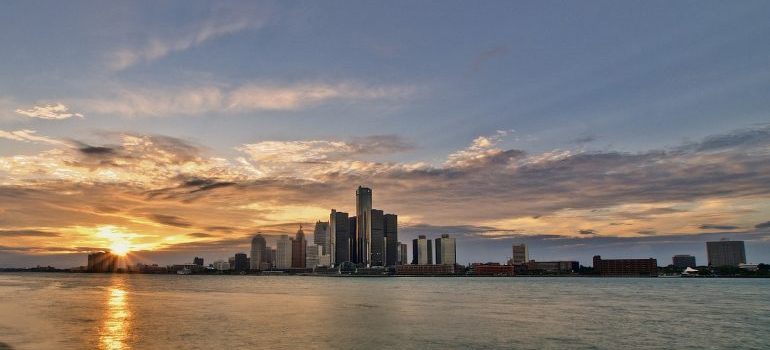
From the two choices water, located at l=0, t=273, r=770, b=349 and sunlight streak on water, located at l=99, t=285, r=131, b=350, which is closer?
sunlight streak on water, located at l=99, t=285, r=131, b=350

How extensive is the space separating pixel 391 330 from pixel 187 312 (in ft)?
135

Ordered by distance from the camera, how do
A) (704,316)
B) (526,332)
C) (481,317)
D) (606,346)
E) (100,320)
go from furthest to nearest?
(704,316) → (481,317) → (100,320) → (526,332) → (606,346)

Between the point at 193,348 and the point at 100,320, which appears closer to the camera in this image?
the point at 193,348

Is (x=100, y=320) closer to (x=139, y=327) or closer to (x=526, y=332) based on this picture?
(x=139, y=327)

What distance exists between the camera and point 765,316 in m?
86.3

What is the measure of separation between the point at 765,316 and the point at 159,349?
9400 cm

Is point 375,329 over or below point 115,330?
below

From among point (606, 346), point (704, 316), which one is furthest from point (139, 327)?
point (704, 316)

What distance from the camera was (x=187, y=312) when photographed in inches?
3386

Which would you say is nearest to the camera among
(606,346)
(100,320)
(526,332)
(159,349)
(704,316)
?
(159,349)

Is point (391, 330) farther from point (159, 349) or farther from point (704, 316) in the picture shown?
point (704, 316)

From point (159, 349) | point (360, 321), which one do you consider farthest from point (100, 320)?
point (360, 321)

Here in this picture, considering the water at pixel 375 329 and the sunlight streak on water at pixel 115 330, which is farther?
the water at pixel 375 329

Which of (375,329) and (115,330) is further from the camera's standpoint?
(375,329)
